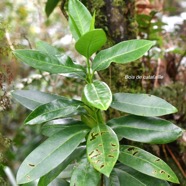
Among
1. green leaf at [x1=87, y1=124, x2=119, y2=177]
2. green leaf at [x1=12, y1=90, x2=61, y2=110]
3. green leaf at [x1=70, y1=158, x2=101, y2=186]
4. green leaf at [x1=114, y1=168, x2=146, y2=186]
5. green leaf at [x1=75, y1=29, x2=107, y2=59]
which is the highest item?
green leaf at [x1=75, y1=29, x2=107, y2=59]

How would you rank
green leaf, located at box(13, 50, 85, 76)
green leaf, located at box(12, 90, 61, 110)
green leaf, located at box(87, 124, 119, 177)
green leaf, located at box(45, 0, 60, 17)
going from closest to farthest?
green leaf, located at box(87, 124, 119, 177) → green leaf, located at box(13, 50, 85, 76) → green leaf, located at box(12, 90, 61, 110) → green leaf, located at box(45, 0, 60, 17)

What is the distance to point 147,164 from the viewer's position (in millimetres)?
802

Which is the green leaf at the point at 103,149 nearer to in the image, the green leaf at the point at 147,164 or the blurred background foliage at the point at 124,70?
the green leaf at the point at 147,164

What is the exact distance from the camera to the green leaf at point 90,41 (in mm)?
754

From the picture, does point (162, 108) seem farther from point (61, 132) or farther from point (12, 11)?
point (12, 11)

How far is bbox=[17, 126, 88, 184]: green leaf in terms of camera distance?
29.2 inches

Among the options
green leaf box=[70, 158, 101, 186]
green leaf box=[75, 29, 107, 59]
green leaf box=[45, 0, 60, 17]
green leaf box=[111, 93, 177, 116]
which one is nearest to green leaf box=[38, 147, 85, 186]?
green leaf box=[70, 158, 101, 186]

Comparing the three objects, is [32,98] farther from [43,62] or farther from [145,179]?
[145,179]

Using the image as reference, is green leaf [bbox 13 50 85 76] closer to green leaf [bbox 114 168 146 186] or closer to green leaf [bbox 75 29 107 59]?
green leaf [bbox 75 29 107 59]

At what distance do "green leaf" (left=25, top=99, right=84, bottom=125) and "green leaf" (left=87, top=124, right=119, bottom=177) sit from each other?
78 mm

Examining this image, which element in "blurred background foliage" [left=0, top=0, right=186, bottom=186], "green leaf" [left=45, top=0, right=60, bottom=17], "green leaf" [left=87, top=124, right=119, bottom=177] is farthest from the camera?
"green leaf" [left=45, top=0, right=60, bottom=17]

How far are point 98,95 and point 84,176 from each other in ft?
0.65

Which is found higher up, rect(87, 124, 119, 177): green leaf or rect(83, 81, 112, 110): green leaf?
rect(83, 81, 112, 110): green leaf

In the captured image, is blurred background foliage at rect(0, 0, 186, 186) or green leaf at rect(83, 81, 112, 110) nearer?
green leaf at rect(83, 81, 112, 110)
